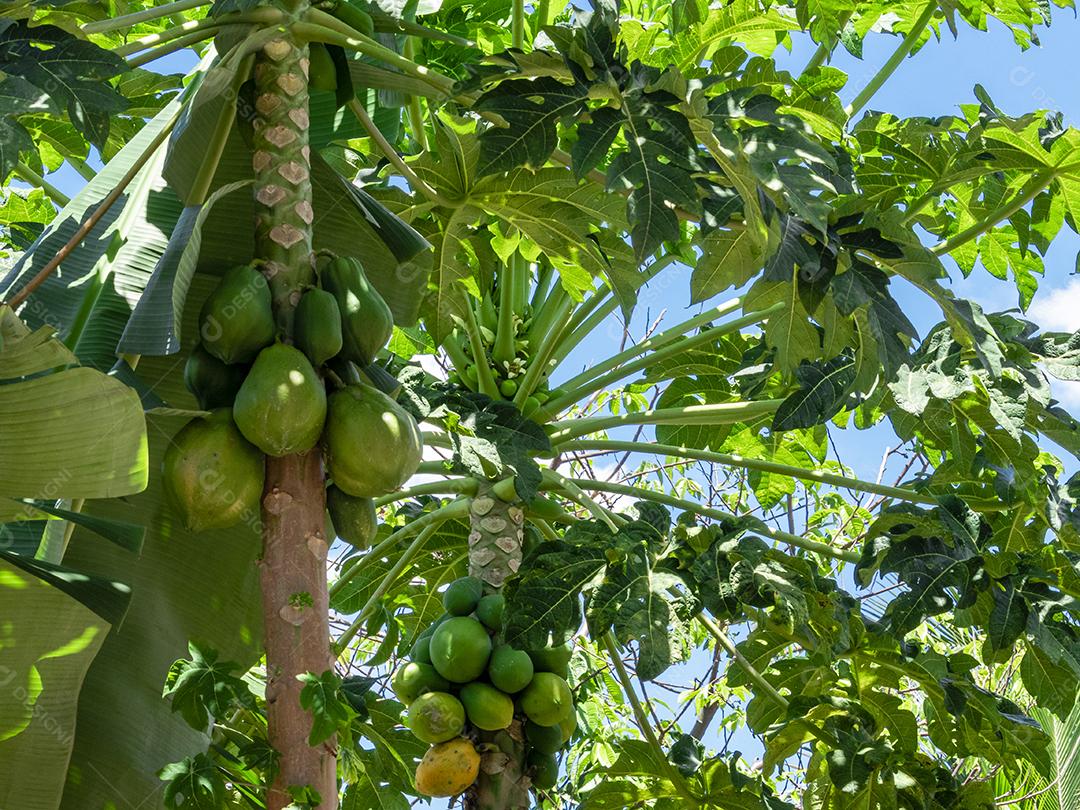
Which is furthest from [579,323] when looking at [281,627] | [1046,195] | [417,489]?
[281,627]

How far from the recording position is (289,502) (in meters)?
1.74

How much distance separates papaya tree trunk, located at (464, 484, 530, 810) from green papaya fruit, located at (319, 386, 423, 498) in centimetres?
112

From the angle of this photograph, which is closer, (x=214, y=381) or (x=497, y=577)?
(x=214, y=381)

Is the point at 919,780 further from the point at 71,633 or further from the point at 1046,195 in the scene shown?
the point at 71,633

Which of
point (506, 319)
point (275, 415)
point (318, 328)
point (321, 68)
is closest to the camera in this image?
point (275, 415)

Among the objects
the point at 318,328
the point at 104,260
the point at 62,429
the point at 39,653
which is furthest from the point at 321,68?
the point at 39,653

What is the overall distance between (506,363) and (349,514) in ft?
5.61

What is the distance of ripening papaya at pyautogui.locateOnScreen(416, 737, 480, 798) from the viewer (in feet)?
8.89

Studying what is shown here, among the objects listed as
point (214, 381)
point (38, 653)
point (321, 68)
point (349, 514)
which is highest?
point (321, 68)

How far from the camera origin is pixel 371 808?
2.91 meters

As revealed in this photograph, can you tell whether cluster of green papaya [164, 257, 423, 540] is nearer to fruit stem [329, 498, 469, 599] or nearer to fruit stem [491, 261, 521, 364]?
fruit stem [329, 498, 469, 599]

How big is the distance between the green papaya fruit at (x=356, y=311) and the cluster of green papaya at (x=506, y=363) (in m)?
1.44

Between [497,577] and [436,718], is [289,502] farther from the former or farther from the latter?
[497,577]

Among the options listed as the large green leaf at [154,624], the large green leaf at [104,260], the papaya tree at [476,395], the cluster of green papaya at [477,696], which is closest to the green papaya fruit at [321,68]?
the papaya tree at [476,395]
